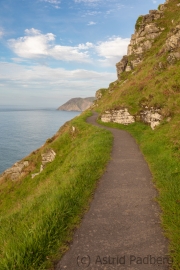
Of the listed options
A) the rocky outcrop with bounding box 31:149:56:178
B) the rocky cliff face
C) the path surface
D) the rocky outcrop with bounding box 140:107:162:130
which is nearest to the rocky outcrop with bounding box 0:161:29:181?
the rocky outcrop with bounding box 31:149:56:178

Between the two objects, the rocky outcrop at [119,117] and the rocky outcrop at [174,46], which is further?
the rocky outcrop at [174,46]

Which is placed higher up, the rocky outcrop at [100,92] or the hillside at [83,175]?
the rocky outcrop at [100,92]

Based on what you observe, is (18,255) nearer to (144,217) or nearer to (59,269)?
(59,269)

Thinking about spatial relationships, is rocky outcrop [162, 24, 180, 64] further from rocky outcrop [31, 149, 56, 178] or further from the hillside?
rocky outcrop [31, 149, 56, 178]

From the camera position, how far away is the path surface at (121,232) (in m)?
5.54

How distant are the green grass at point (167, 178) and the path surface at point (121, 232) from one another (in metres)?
0.29

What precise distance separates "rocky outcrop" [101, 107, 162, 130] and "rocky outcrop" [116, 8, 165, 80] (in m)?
32.6

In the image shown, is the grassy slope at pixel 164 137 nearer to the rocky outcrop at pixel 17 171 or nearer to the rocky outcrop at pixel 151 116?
the rocky outcrop at pixel 151 116

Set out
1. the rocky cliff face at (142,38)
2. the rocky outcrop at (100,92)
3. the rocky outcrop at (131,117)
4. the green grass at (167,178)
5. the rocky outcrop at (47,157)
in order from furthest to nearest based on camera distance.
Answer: the rocky outcrop at (100,92) < the rocky cliff face at (142,38) < the rocky outcrop at (47,157) < the rocky outcrop at (131,117) < the green grass at (167,178)

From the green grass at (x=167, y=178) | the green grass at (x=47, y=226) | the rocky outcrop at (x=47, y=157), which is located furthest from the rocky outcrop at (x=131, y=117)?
the green grass at (x=47, y=226)

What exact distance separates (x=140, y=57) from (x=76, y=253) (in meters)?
59.5

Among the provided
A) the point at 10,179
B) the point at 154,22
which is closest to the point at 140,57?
the point at 154,22

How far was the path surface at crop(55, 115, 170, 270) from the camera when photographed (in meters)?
5.54

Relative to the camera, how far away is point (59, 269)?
537 cm
